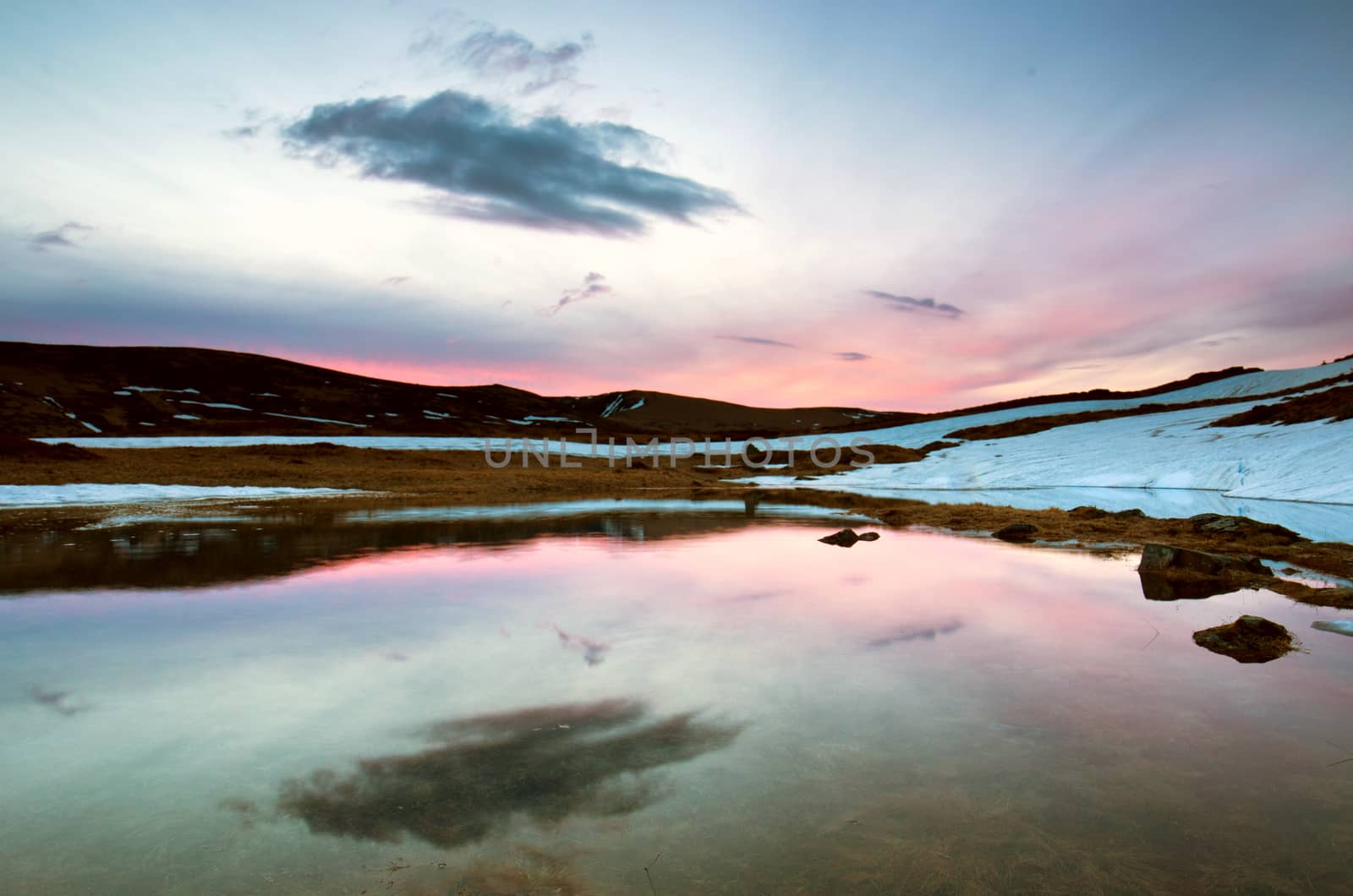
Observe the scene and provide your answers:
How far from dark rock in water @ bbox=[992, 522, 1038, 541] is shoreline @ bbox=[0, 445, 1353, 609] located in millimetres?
267

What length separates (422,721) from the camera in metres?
5.95

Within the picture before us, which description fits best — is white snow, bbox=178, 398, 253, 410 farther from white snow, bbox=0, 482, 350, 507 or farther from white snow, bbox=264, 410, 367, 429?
white snow, bbox=0, 482, 350, 507

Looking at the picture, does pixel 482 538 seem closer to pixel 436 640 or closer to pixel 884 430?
pixel 436 640

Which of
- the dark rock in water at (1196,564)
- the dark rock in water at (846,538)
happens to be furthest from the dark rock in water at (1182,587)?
the dark rock in water at (846,538)

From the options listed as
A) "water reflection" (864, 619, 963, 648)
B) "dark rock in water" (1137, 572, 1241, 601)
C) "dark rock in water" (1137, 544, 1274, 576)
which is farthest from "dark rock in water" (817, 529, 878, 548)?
"water reflection" (864, 619, 963, 648)

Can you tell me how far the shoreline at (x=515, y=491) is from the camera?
56.0 feet

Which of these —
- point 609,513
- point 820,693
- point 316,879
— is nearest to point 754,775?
point 820,693

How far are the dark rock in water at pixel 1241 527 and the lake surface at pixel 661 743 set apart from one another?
7.50 metres

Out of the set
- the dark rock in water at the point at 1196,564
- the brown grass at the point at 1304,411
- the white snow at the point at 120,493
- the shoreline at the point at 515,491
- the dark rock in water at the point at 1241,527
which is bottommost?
the white snow at the point at 120,493

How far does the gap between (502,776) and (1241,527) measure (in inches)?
783

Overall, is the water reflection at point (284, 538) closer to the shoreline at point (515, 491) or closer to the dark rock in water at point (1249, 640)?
the shoreline at point (515, 491)

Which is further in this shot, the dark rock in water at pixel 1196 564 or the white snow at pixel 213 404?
the white snow at pixel 213 404

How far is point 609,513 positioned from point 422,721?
21060 mm

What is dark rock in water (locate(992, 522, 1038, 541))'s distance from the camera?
18612 millimetres
